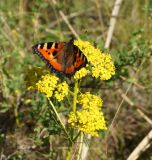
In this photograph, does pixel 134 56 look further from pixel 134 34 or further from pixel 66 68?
pixel 66 68

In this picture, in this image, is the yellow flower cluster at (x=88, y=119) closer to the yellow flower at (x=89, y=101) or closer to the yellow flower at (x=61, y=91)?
the yellow flower at (x=89, y=101)

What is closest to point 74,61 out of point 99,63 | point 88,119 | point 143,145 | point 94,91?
point 99,63

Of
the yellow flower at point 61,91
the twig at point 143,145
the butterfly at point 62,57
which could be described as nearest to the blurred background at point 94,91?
the twig at point 143,145

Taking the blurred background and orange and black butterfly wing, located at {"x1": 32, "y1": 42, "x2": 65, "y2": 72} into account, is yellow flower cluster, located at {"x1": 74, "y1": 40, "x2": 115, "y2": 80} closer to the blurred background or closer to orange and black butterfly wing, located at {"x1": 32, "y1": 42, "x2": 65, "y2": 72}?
orange and black butterfly wing, located at {"x1": 32, "y1": 42, "x2": 65, "y2": 72}

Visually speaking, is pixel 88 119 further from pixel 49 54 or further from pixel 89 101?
pixel 49 54

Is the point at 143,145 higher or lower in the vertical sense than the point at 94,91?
lower

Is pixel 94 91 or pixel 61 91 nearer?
pixel 61 91
